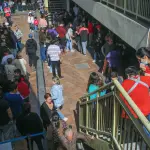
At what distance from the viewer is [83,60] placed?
1452 centimetres

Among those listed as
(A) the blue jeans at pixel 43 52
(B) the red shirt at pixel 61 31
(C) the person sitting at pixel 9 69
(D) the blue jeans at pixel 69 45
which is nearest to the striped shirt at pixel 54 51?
(C) the person sitting at pixel 9 69

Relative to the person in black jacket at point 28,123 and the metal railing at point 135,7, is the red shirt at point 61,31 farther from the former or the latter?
the person in black jacket at point 28,123

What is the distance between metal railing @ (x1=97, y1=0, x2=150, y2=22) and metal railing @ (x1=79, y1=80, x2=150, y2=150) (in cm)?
332

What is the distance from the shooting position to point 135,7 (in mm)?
8891

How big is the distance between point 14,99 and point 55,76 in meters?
4.52

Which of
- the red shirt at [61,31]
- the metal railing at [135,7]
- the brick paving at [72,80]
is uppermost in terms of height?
the metal railing at [135,7]

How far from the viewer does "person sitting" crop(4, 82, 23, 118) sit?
743 cm

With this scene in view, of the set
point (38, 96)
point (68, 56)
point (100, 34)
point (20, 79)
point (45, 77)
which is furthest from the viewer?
point (68, 56)

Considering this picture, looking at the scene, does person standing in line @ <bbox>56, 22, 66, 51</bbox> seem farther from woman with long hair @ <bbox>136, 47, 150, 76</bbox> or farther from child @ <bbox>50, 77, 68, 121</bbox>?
woman with long hair @ <bbox>136, 47, 150, 76</bbox>

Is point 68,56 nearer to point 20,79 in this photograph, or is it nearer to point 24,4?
point 20,79

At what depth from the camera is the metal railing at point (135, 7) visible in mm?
8003

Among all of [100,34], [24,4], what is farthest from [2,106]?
[24,4]

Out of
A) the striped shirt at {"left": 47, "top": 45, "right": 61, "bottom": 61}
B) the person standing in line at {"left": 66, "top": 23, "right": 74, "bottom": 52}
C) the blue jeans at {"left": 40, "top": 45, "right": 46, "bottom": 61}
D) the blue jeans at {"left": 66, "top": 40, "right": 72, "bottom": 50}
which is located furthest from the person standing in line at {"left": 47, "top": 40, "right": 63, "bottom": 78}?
the blue jeans at {"left": 66, "top": 40, "right": 72, "bottom": 50}

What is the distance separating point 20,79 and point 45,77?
4.04 metres
